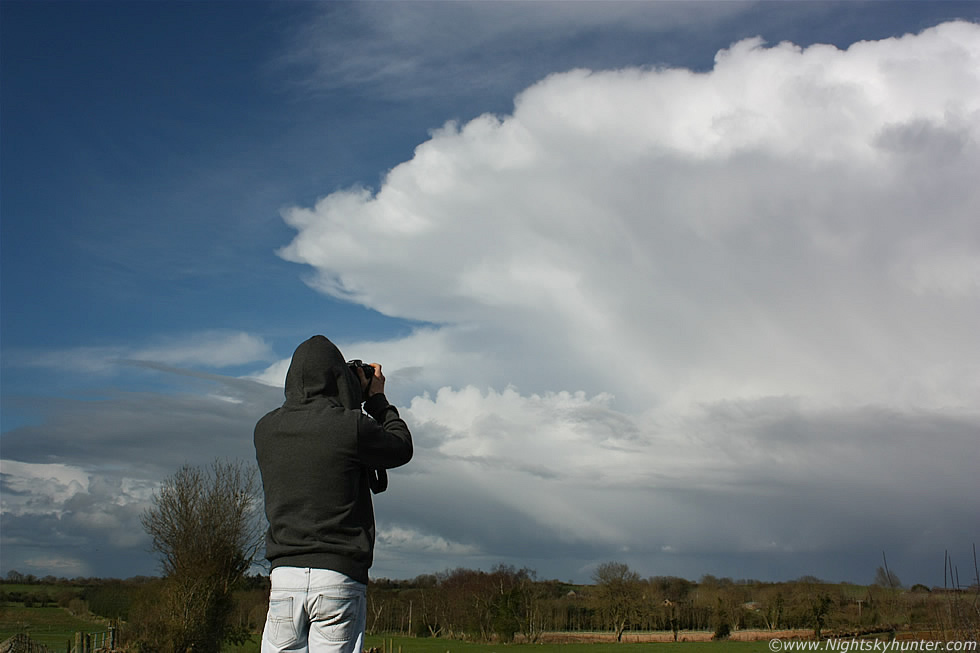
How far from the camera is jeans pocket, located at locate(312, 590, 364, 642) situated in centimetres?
278

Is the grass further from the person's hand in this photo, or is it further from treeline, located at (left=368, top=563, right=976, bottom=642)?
treeline, located at (left=368, top=563, right=976, bottom=642)

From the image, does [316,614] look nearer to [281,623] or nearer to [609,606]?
[281,623]

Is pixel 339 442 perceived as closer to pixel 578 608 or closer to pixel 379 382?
pixel 379 382

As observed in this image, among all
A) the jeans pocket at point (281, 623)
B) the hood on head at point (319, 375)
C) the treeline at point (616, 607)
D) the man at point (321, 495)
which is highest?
the hood on head at point (319, 375)

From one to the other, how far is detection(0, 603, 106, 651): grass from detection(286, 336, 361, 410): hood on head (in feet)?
110

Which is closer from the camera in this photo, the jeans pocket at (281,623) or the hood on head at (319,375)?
the jeans pocket at (281,623)

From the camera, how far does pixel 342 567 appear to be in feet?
9.29

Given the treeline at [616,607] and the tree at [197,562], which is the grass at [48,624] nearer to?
the tree at [197,562]

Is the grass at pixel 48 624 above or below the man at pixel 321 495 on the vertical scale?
below

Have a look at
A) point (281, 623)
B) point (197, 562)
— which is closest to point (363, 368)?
point (281, 623)

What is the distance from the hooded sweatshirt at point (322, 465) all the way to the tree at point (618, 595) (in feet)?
328

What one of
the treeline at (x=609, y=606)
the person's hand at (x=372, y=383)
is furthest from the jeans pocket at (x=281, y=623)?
the treeline at (x=609, y=606)

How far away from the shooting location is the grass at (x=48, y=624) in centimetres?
3544

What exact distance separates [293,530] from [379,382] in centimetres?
81
